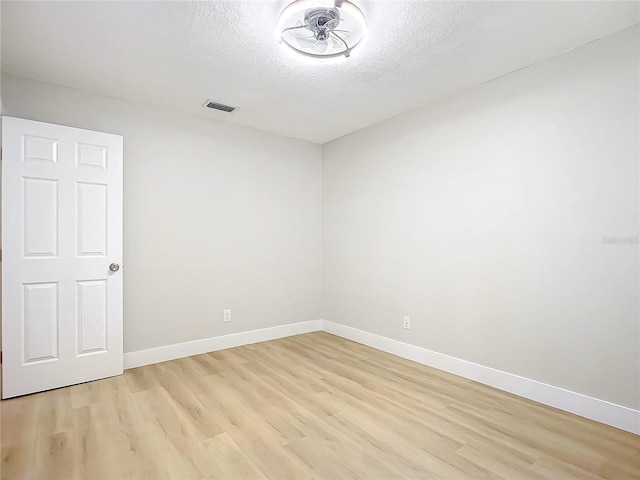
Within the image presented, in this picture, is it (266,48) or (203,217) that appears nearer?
(266,48)

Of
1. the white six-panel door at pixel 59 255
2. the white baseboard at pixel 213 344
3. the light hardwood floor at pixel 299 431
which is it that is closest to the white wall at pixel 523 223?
the light hardwood floor at pixel 299 431

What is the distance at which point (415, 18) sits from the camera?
2094 millimetres

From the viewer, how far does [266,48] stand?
243cm

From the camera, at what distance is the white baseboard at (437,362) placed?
2.27 m

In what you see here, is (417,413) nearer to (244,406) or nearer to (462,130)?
(244,406)

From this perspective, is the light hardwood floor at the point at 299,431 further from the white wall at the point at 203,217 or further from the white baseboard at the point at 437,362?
the white wall at the point at 203,217

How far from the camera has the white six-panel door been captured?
2676mm

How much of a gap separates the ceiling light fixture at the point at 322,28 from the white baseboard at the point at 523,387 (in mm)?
2757

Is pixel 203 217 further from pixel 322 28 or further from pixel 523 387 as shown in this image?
pixel 523 387

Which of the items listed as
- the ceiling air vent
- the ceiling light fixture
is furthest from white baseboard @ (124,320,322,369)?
the ceiling light fixture

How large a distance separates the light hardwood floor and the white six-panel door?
250mm

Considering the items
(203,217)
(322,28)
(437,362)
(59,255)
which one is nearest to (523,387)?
(437,362)

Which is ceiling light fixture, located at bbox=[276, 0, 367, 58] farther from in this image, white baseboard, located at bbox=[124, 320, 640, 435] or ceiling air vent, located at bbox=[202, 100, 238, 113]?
white baseboard, located at bbox=[124, 320, 640, 435]

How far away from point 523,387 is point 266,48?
127 inches
